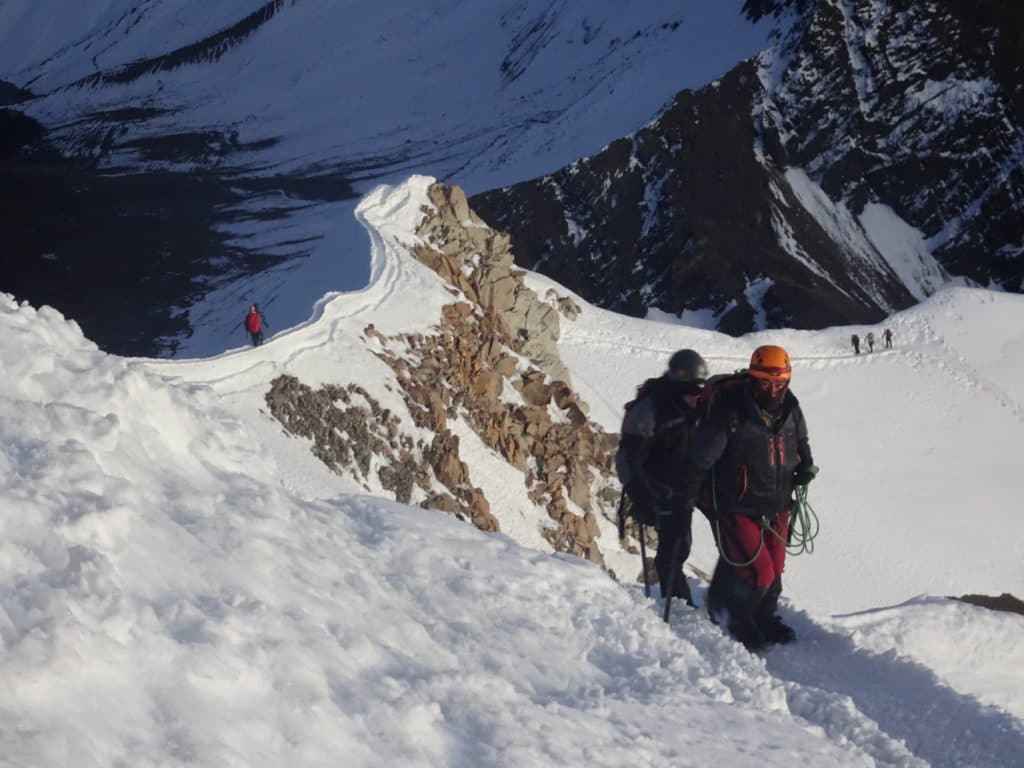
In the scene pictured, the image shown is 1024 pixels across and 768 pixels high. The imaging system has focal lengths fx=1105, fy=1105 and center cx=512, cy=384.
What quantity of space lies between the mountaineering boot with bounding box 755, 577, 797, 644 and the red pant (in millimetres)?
369

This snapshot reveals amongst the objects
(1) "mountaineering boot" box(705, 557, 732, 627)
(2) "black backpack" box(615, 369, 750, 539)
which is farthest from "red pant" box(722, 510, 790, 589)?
(2) "black backpack" box(615, 369, 750, 539)

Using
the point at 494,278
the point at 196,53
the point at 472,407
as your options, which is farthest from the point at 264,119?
the point at 472,407

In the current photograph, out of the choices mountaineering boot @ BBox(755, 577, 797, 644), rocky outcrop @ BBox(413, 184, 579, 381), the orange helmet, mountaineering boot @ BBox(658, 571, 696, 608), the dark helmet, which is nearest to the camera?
the orange helmet

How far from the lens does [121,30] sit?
9281 cm

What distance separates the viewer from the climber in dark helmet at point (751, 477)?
236 inches

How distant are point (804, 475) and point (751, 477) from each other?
349mm

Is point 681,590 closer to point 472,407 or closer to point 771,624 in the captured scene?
point 771,624

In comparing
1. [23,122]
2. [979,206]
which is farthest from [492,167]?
→ [23,122]

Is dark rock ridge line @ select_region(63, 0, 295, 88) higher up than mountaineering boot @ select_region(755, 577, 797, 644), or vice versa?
dark rock ridge line @ select_region(63, 0, 295, 88)

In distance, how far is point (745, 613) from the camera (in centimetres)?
645

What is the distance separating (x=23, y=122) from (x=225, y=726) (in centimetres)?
8327

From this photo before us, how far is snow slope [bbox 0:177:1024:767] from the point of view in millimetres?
3201

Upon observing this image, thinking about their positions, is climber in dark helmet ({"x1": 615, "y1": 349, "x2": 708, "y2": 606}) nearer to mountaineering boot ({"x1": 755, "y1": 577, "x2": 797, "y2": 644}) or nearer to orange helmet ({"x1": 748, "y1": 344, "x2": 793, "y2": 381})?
orange helmet ({"x1": 748, "y1": 344, "x2": 793, "y2": 381})

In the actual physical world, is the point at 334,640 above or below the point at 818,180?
below
